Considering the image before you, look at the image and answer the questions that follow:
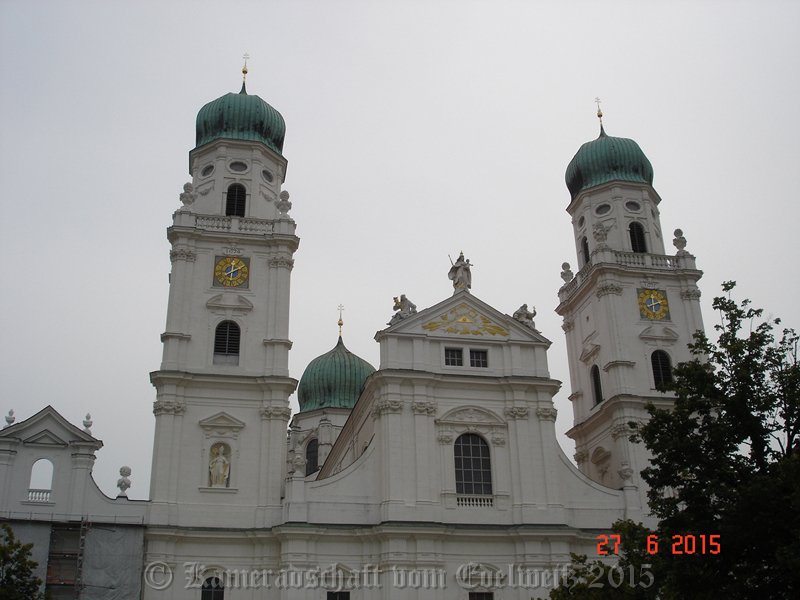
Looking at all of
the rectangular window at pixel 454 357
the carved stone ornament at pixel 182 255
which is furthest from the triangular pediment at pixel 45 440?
the rectangular window at pixel 454 357

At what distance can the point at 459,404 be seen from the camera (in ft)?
109

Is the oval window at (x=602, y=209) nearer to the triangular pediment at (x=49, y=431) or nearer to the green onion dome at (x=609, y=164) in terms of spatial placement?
the green onion dome at (x=609, y=164)

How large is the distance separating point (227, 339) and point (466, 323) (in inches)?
380

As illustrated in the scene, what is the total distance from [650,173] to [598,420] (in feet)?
42.6

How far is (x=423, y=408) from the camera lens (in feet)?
107

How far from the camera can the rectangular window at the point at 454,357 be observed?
34062 millimetres

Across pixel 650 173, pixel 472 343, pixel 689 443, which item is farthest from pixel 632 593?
pixel 650 173

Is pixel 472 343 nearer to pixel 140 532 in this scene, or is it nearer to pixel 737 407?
pixel 140 532

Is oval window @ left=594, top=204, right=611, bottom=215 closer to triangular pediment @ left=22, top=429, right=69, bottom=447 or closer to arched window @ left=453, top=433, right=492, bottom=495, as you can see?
arched window @ left=453, top=433, right=492, bottom=495

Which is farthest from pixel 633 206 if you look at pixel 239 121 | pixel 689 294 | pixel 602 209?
pixel 239 121

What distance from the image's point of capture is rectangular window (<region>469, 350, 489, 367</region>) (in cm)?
3425

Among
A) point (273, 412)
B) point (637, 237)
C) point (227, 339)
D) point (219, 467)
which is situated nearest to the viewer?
point (219, 467)

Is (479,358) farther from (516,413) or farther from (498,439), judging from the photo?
(498,439)

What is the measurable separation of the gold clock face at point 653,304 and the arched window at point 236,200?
18150mm
